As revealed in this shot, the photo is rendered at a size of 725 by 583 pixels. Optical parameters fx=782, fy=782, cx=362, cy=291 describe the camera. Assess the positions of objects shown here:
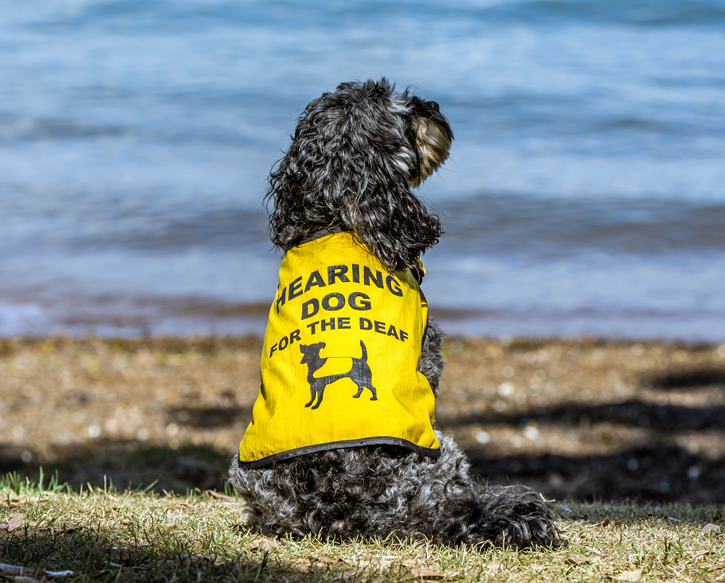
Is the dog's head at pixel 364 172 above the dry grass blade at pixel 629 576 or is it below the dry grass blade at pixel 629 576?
above

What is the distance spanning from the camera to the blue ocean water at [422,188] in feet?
37.2

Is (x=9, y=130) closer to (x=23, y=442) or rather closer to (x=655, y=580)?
(x=23, y=442)

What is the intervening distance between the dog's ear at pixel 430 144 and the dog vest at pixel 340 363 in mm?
600

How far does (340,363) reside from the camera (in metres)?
3.16

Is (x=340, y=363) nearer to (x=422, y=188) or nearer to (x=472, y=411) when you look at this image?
(x=422, y=188)

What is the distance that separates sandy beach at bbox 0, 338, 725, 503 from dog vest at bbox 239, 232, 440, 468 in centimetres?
359

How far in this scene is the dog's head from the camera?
11.3 feet

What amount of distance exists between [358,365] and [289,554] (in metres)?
0.79

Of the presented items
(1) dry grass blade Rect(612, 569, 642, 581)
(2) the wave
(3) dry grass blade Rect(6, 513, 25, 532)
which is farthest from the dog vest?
(2) the wave

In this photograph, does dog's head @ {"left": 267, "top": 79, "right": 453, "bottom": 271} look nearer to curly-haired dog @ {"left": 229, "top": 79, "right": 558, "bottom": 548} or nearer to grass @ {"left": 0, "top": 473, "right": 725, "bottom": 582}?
curly-haired dog @ {"left": 229, "top": 79, "right": 558, "bottom": 548}

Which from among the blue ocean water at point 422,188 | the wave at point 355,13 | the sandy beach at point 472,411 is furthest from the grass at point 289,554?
the wave at point 355,13

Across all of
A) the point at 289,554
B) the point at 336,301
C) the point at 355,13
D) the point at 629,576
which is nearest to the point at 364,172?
the point at 336,301

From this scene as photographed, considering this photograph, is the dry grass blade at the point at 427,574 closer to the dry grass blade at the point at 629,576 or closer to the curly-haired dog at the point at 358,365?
the curly-haired dog at the point at 358,365

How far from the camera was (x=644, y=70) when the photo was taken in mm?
25641
